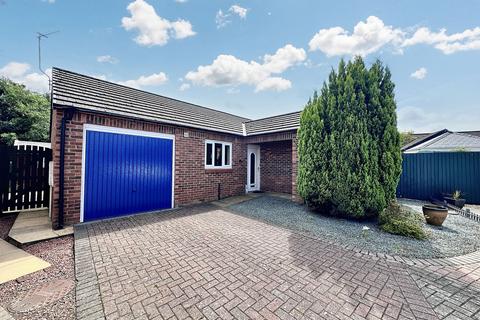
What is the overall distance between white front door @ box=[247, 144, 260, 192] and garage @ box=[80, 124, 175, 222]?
4906 mm

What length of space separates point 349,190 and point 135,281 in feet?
19.4

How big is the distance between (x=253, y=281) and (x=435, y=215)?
19.8ft

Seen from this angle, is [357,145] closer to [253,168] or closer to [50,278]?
[253,168]

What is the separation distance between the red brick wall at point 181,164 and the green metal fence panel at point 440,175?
8.74 meters

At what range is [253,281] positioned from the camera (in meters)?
2.88

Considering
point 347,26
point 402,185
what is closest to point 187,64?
point 347,26

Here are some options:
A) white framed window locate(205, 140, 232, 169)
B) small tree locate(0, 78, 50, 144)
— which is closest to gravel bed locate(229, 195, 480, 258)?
white framed window locate(205, 140, 232, 169)

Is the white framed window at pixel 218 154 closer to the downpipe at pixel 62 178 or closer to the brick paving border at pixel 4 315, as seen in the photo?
the downpipe at pixel 62 178

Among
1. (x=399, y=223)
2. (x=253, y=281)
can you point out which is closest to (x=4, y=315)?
(x=253, y=281)

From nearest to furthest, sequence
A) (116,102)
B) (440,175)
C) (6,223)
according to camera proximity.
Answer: (6,223) < (116,102) < (440,175)

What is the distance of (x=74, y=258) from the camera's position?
358 centimetres

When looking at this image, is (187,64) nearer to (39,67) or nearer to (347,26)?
(347,26)

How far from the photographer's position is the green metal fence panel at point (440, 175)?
28.9ft

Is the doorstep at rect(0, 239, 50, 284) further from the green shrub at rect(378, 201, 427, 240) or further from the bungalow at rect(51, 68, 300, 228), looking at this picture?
the green shrub at rect(378, 201, 427, 240)
